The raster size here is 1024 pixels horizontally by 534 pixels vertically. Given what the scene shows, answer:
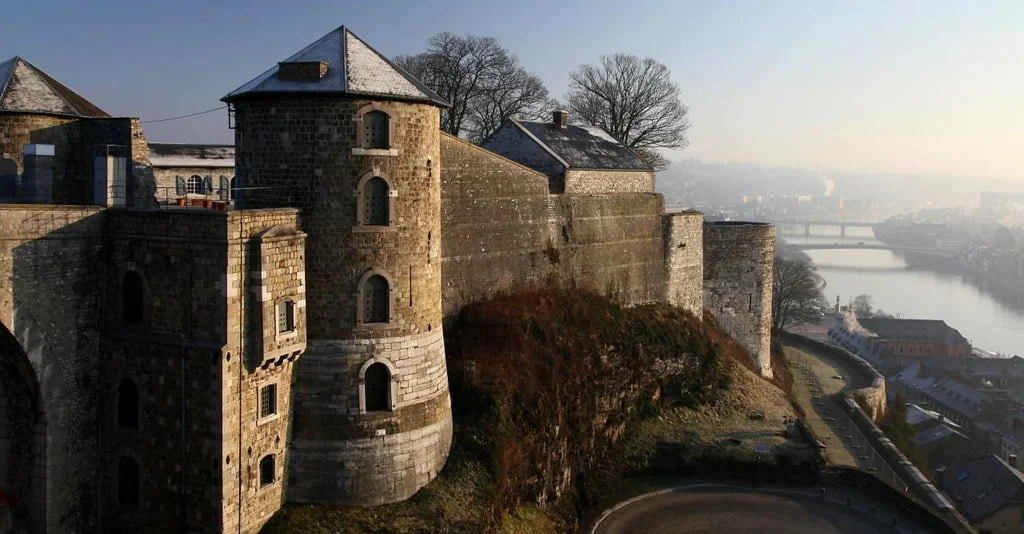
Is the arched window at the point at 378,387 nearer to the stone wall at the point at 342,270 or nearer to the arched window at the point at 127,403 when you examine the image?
the stone wall at the point at 342,270

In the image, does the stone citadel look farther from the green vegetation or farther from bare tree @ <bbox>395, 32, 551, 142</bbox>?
bare tree @ <bbox>395, 32, 551, 142</bbox>

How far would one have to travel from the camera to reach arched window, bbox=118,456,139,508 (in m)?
19.8

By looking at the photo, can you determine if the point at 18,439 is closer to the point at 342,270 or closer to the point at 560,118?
the point at 342,270

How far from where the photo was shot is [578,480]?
28.1 m

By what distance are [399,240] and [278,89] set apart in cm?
455

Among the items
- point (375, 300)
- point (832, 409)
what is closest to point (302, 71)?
point (375, 300)

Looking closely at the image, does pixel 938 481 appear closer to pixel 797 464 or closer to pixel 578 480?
pixel 797 464

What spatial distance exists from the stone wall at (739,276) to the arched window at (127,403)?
27650mm

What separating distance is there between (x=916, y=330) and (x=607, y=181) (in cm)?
7898

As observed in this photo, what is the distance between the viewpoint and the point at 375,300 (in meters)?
21.4

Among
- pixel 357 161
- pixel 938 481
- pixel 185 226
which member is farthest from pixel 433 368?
pixel 938 481

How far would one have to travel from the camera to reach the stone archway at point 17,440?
61.4 feet

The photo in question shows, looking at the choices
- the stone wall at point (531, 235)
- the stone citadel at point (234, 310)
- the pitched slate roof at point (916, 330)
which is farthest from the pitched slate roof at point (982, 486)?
Answer: the pitched slate roof at point (916, 330)

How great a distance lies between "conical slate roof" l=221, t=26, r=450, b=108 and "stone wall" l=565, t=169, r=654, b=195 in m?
12.1
